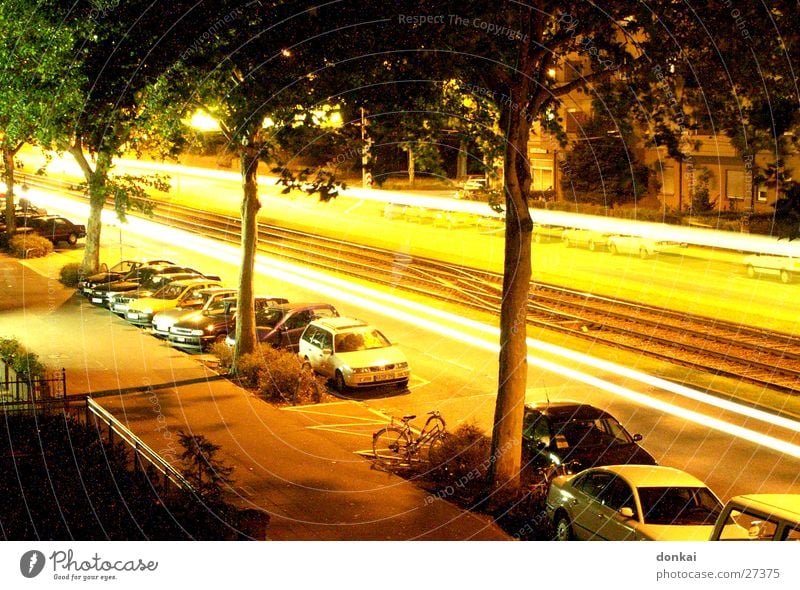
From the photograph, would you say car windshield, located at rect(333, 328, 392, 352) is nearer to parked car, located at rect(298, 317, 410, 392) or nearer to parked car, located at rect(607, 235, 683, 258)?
parked car, located at rect(298, 317, 410, 392)

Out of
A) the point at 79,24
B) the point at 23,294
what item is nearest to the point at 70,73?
the point at 79,24

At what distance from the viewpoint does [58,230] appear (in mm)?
50031

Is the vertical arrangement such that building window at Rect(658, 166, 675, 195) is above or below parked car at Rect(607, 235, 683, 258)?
above

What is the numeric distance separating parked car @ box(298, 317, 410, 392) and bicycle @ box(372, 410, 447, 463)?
429 cm

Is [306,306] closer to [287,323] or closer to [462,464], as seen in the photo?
[287,323]

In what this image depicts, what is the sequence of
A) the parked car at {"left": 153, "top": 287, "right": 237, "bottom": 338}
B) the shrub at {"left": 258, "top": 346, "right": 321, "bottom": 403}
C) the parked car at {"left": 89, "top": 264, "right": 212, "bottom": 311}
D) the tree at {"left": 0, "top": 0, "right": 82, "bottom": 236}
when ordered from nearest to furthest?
the shrub at {"left": 258, "top": 346, "right": 321, "bottom": 403} < the tree at {"left": 0, "top": 0, "right": 82, "bottom": 236} < the parked car at {"left": 153, "top": 287, "right": 237, "bottom": 338} < the parked car at {"left": 89, "top": 264, "right": 212, "bottom": 311}

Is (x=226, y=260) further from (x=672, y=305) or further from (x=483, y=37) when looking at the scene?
(x=483, y=37)

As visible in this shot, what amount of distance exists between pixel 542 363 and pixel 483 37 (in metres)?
11.3

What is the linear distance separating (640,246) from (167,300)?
64.7ft

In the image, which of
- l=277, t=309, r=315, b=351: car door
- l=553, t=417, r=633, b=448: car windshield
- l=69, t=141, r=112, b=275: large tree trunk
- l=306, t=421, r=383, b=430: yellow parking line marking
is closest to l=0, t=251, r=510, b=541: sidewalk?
l=306, t=421, r=383, b=430: yellow parking line marking

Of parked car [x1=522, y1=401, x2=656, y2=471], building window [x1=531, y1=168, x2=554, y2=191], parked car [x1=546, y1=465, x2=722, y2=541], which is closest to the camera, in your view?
parked car [x1=546, y1=465, x2=722, y2=541]

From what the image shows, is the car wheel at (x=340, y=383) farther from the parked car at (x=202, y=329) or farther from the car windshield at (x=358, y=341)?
the parked car at (x=202, y=329)

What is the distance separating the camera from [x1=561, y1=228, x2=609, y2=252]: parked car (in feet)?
148

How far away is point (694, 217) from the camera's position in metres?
50.7
